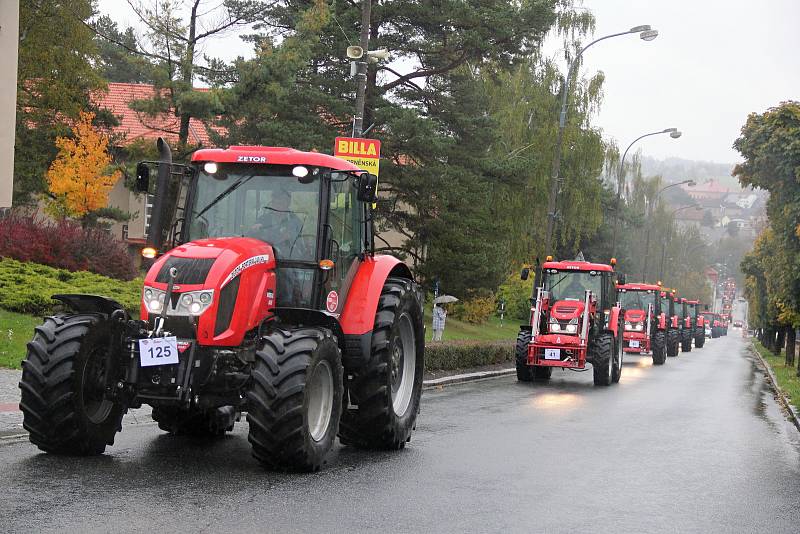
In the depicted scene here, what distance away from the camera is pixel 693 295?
4850 inches

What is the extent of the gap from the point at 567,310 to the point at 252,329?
52.1 feet

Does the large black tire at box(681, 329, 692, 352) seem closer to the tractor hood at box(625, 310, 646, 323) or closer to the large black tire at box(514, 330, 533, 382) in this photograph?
the tractor hood at box(625, 310, 646, 323)

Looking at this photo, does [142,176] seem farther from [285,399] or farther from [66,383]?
[285,399]

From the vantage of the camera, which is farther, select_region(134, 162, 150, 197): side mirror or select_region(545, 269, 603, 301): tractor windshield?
select_region(545, 269, 603, 301): tractor windshield

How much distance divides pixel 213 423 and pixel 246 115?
20163 mm

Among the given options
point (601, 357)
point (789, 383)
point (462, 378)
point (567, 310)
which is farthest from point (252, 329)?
point (789, 383)

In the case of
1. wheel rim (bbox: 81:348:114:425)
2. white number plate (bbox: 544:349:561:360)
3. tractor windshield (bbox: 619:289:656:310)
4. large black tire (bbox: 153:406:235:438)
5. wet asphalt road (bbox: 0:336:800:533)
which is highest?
tractor windshield (bbox: 619:289:656:310)

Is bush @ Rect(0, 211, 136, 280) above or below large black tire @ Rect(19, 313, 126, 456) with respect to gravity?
above

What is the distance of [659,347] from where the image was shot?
38562mm

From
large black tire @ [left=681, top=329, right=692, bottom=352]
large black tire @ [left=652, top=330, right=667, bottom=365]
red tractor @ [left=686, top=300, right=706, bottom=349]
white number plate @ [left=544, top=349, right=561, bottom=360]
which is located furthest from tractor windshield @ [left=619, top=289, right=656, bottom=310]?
red tractor @ [left=686, top=300, right=706, bottom=349]

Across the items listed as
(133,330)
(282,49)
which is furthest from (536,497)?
(282,49)

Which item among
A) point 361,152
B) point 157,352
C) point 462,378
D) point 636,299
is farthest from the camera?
point 636,299

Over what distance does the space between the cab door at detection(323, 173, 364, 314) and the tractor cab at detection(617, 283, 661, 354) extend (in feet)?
Result: 98.0

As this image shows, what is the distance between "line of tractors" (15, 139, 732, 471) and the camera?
8.75 metres
